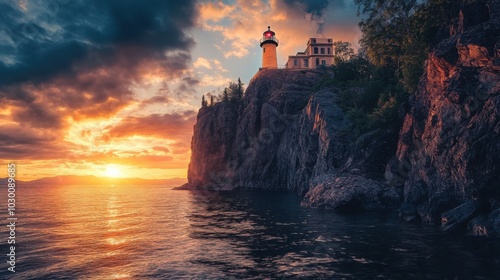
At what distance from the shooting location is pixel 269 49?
103 meters

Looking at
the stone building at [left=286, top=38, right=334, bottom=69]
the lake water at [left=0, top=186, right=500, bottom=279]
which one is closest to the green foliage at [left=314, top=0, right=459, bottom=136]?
the lake water at [left=0, top=186, right=500, bottom=279]

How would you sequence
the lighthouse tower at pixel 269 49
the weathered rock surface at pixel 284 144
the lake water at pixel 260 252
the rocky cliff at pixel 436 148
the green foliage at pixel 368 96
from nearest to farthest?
the lake water at pixel 260 252, the rocky cliff at pixel 436 148, the weathered rock surface at pixel 284 144, the green foliage at pixel 368 96, the lighthouse tower at pixel 269 49

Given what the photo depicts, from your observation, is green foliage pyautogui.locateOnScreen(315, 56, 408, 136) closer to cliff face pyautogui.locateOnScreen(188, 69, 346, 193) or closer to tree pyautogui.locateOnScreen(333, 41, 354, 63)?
cliff face pyautogui.locateOnScreen(188, 69, 346, 193)

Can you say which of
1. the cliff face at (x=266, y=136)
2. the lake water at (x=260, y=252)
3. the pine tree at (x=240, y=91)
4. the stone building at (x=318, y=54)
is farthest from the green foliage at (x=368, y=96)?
the pine tree at (x=240, y=91)

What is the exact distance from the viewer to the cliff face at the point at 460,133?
1978 centimetres

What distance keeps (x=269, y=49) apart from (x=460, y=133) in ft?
280

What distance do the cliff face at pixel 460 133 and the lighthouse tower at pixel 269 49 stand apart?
72.8 metres

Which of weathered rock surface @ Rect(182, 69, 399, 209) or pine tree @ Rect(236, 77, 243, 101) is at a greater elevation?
pine tree @ Rect(236, 77, 243, 101)

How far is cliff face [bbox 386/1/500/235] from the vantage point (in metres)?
19.8

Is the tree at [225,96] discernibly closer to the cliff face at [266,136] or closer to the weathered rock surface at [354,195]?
the cliff face at [266,136]

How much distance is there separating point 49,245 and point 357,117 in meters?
39.5

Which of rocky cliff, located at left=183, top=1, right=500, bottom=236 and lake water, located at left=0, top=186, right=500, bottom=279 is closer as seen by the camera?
lake water, located at left=0, top=186, right=500, bottom=279

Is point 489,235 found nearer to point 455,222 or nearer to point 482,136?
point 455,222

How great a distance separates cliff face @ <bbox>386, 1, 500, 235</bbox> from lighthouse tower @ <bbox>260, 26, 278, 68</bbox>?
72822 mm
